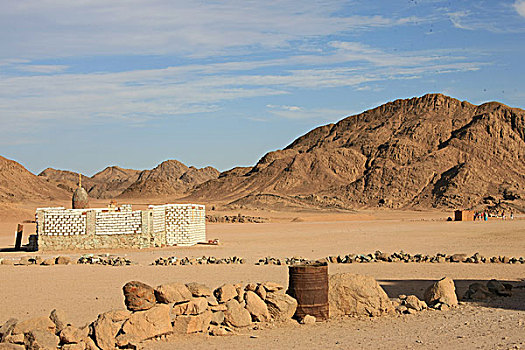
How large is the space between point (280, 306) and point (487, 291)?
437 centimetres

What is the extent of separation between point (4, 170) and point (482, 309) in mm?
96487

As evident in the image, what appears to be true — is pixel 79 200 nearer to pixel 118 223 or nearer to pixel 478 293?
pixel 118 223

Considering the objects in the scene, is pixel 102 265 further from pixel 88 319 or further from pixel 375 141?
pixel 375 141

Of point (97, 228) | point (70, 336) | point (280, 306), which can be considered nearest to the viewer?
point (70, 336)

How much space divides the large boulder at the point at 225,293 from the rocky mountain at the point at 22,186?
79935mm

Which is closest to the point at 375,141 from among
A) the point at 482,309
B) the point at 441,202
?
the point at 441,202

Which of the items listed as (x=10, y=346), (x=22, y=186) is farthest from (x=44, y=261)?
(x=22, y=186)

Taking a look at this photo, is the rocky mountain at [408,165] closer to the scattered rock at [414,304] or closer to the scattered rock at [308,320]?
the scattered rock at [414,304]

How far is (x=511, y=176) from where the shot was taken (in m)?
77.2

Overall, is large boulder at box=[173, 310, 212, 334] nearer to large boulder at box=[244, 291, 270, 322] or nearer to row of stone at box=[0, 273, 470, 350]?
row of stone at box=[0, 273, 470, 350]

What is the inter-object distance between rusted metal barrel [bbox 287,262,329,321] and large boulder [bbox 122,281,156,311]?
2.23 metres

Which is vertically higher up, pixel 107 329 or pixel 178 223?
pixel 178 223

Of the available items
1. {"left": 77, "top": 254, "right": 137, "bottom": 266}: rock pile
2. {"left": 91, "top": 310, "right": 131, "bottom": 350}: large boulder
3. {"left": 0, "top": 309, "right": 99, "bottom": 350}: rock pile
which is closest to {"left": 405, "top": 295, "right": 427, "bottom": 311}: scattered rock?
{"left": 91, "top": 310, "right": 131, "bottom": 350}: large boulder

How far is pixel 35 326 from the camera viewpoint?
340 inches
